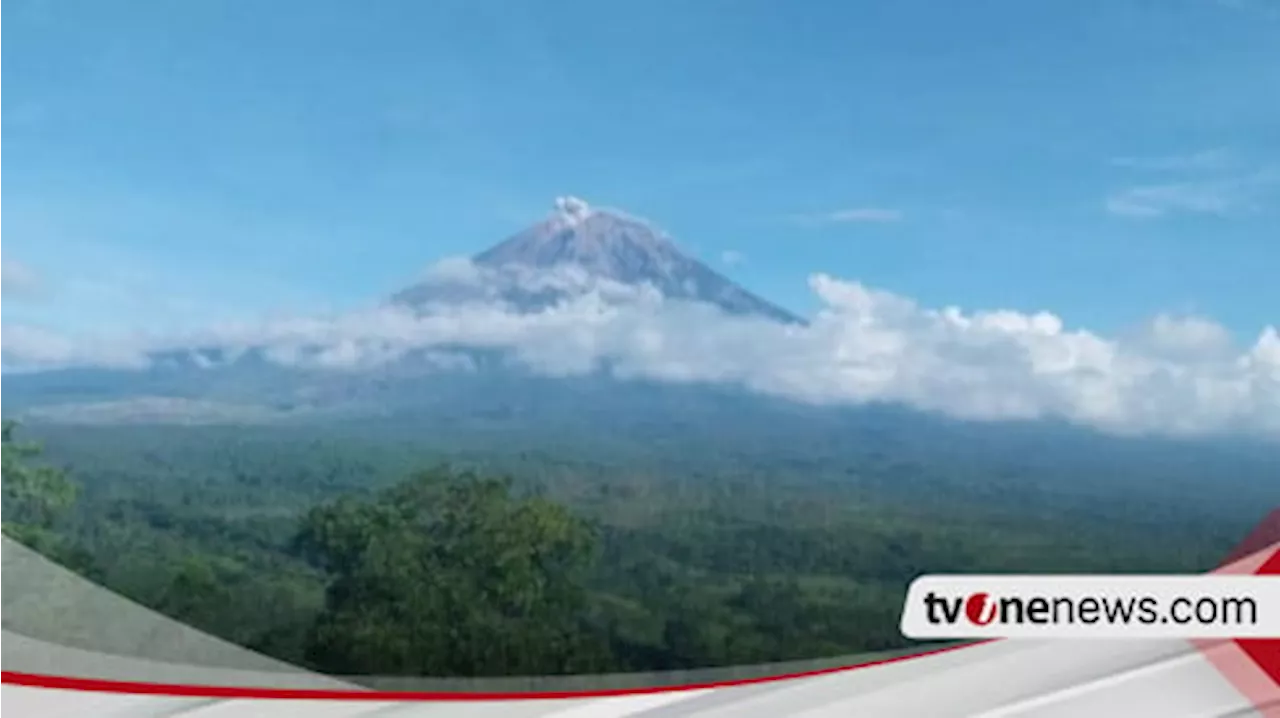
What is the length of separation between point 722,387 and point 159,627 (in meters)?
0.85

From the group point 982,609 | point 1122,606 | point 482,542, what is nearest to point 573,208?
point 482,542

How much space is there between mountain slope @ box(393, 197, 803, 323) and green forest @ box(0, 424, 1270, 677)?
0.22 m

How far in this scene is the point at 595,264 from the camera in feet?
6.58

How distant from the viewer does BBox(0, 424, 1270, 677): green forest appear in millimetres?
2039

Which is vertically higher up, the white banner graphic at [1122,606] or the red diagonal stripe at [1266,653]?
the white banner graphic at [1122,606]

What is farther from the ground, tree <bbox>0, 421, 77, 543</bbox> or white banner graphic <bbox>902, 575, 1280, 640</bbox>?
tree <bbox>0, 421, 77, 543</bbox>

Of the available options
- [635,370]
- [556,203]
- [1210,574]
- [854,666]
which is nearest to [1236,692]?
[1210,574]

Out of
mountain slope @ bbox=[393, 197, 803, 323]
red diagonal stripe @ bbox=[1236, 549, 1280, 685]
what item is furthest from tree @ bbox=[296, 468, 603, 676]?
red diagonal stripe @ bbox=[1236, 549, 1280, 685]

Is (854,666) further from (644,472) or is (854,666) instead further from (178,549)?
(178,549)

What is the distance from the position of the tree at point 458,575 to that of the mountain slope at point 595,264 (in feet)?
0.92

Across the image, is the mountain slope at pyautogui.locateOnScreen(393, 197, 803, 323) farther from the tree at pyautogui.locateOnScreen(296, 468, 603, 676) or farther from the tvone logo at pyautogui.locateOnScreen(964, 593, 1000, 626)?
the tvone logo at pyautogui.locateOnScreen(964, 593, 1000, 626)

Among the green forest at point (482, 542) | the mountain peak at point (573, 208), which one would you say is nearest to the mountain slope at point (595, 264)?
the mountain peak at point (573, 208)

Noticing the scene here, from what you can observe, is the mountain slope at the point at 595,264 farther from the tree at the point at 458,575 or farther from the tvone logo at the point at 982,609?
the tvone logo at the point at 982,609

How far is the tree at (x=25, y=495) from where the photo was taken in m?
2.04
